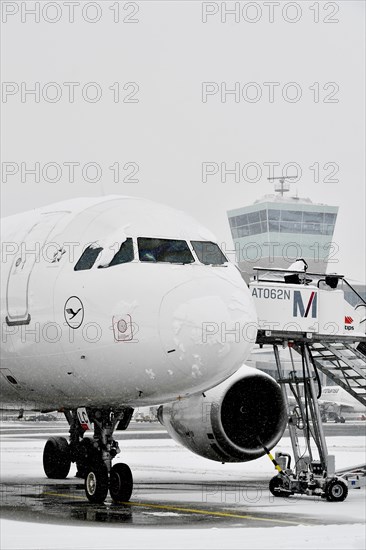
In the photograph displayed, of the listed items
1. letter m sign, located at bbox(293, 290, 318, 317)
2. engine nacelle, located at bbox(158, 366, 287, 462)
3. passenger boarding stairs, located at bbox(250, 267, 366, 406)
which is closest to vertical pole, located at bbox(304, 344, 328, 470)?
passenger boarding stairs, located at bbox(250, 267, 366, 406)

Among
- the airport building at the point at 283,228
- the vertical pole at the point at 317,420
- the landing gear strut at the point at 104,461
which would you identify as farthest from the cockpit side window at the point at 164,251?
the airport building at the point at 283,228

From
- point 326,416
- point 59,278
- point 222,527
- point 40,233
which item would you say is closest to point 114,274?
point 59,278

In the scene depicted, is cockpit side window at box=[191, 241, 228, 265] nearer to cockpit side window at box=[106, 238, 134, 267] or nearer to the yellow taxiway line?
cockpit side window at box=[106, 238, 134, 267]

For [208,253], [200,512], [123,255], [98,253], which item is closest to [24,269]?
[98,253]

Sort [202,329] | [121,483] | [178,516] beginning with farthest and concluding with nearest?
[121,483] → [178,516] → [202,329]

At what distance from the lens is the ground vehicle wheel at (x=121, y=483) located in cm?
1399

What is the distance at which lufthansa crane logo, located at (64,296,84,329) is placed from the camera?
13.2m

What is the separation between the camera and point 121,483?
13953mm

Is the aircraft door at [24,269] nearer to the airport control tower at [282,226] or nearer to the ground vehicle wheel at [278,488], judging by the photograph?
the ground vehicle wheel at [278,488]

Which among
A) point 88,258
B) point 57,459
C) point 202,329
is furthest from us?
point 57,459

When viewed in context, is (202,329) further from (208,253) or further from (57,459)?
(57,459)

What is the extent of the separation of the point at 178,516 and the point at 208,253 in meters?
3.15

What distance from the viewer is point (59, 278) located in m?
13.6

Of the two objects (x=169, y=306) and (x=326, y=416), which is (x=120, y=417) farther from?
(x=326, y=416)
